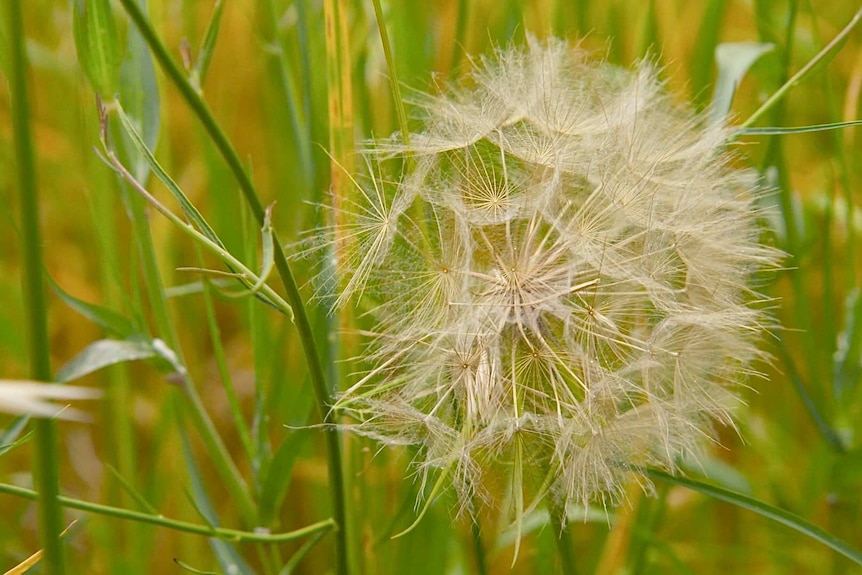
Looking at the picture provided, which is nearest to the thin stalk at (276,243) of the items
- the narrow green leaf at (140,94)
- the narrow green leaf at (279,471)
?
the narrow green leaf at (279,471)

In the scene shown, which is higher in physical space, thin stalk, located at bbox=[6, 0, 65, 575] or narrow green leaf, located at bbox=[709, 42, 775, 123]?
narrow green leaf, located at bbox=[709, 42, 775, 123]

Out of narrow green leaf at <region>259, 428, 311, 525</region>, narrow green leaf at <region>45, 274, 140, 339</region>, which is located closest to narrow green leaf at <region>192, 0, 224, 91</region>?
narrow green leaf at <region>45, 274, 140, 339</region>

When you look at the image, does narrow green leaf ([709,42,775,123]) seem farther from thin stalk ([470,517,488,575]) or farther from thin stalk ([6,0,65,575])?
thin stalk ([6,0,65,575])

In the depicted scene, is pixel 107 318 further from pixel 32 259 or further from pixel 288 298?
pixel 32 259

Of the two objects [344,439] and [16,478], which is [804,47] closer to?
[344,439]

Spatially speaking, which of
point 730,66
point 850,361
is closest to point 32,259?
point 730,66

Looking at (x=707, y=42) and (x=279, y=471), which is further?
(x=707, y=42)
